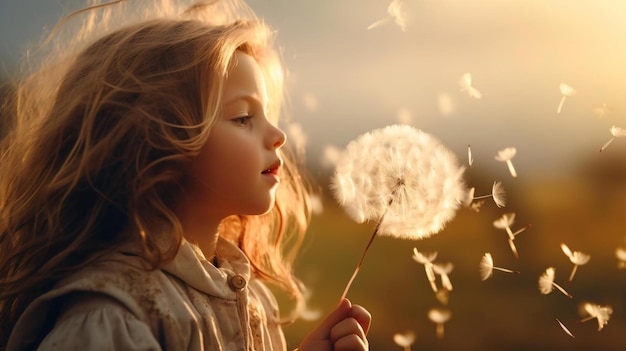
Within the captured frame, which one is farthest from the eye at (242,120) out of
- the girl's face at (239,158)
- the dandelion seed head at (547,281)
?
the dandelion seed head at (547,281)

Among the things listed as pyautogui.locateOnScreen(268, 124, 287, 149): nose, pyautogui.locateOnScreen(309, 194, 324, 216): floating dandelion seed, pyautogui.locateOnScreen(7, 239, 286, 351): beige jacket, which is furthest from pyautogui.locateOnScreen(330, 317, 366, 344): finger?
pyautogui.locateOnScreen(309, 194, 324, 216): floating dandelion seed

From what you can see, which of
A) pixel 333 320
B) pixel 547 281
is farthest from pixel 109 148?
pixel 547 281

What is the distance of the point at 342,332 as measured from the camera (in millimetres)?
1536

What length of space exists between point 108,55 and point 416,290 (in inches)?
70.4

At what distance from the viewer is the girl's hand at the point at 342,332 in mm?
1516

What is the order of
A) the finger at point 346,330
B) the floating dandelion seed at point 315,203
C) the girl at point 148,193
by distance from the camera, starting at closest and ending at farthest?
1. the girl at point 148,193
2. the finger at point 346,330
3. the floating dandelion seed at point 315,203

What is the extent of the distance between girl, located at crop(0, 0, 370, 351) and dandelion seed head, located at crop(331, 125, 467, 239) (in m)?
0.22

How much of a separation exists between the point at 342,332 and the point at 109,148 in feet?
1.89

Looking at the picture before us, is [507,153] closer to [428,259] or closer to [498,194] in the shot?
[498,194]

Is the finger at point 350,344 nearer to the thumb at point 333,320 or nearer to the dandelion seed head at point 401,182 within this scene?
the thumb at point 333,320

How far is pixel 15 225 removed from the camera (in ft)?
5.12

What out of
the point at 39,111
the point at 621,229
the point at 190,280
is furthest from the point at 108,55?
the point at 621,229

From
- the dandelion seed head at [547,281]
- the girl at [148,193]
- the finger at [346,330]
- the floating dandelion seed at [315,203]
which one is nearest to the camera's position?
the girl at [148,193]

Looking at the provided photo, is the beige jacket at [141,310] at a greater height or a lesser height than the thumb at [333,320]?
greater
